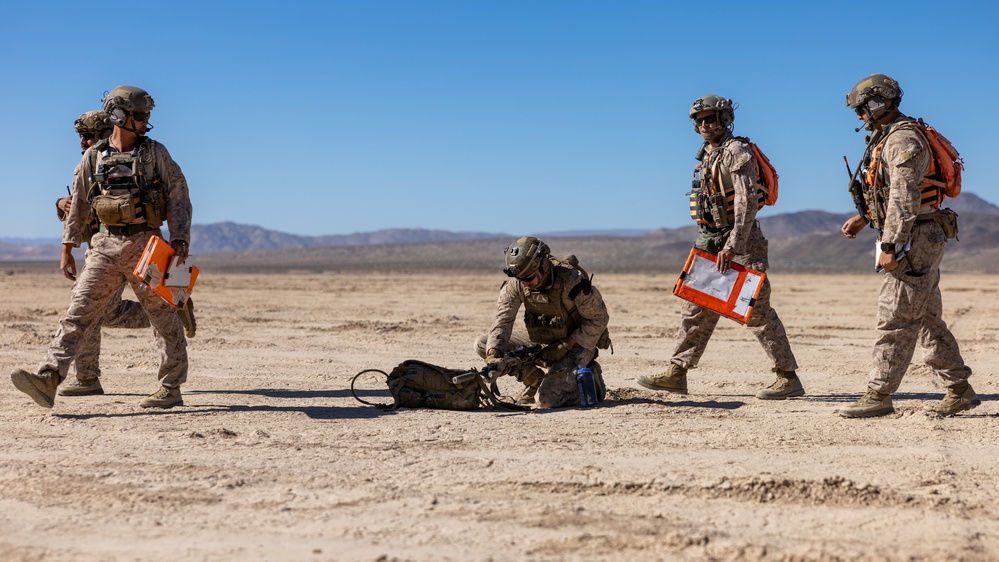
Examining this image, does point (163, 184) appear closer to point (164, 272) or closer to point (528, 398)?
point (164, 272)

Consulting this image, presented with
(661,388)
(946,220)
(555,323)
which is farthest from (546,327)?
(946,220)

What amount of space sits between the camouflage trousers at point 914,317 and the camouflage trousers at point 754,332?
3.51 ft

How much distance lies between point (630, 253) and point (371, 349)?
2563 inches

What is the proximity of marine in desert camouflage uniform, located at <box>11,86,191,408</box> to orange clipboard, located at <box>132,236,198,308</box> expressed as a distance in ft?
0.30

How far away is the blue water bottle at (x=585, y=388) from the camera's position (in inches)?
280

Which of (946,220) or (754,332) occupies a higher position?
(946,220)

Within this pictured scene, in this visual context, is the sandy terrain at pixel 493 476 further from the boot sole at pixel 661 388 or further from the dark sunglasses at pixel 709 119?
the dark sunglasses at pixel 709 119

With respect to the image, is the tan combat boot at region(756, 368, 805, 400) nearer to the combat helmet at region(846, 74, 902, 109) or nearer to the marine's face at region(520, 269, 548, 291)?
the marine's face at region(520, 269, 548, 291)

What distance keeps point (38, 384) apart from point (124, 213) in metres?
1.23

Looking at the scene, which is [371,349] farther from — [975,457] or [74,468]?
[975,457]

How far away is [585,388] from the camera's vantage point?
23.3 ft

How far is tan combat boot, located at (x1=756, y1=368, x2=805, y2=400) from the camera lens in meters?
7.55

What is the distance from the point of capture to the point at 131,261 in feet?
22.5

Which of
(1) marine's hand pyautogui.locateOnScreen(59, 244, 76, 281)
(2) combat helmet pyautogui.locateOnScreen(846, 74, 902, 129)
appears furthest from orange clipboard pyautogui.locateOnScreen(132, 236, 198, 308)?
(2) combat helmet pyautogui.locateOnScreen(846, 74, 902, 129)
